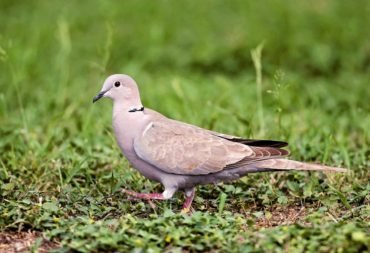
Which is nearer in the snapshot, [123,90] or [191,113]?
[123,90]

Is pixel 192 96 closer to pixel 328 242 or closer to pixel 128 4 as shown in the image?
pixel 128 4

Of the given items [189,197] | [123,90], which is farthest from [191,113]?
[189,197]

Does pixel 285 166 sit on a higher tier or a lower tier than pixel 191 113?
lower

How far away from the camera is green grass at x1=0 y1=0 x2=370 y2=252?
446 centimetres

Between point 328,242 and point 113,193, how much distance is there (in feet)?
5.81

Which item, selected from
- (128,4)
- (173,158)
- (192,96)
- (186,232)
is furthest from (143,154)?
(128,4)

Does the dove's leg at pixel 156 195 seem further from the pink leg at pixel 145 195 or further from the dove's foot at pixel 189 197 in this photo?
the dove's foot at pixel 189 197

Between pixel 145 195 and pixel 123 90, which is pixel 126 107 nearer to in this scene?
pixel 123 90

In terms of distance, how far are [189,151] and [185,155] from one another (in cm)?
4

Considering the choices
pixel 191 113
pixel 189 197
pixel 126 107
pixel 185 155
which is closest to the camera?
pixel 185 155

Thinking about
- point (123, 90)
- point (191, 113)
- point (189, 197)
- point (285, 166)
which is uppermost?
point (123, 90)

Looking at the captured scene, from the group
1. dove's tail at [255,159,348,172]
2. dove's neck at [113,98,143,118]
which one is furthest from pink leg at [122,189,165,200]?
dove's tail at [255,159,348,172]

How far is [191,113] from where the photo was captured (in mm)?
7195

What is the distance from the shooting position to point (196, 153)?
5125 millimetres
